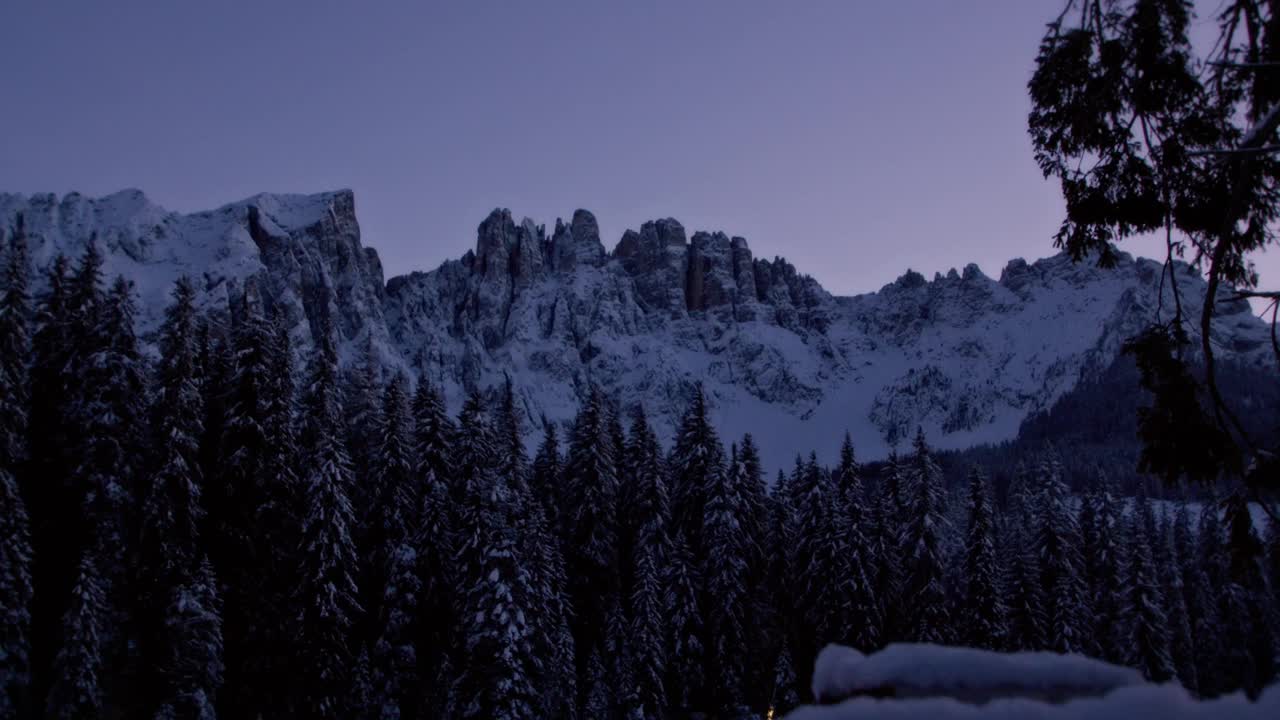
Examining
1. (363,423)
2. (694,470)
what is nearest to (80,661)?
(363,423)

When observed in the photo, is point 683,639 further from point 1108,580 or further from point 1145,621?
point 1108,580

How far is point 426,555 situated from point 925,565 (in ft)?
66.7

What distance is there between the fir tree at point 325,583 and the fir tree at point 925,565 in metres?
21.4

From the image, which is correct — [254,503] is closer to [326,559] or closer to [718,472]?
[326,559]

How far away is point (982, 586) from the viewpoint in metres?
33.5

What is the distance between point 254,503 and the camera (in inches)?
902

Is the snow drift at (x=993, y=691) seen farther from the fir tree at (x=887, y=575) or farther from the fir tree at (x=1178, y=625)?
the fir tree at (x=1178, y=625)

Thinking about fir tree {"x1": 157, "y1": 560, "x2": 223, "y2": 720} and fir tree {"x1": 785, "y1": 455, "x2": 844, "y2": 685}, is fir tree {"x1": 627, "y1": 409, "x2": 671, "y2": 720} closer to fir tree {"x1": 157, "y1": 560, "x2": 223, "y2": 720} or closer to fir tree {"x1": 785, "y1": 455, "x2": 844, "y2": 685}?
fir tree {"x1": 785, "y1": 455, "x2": 844, "y2": 685}

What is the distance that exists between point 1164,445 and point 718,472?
28.1 metres

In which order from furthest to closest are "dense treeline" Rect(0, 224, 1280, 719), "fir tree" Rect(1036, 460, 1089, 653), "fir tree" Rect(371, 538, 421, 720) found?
"fir tree" Rect(1036, 460, 1089, 653)
"fir tree" Rect(371, 538, 421, 720)
"dense treeline" Rect(0, 224, 1280, 719)

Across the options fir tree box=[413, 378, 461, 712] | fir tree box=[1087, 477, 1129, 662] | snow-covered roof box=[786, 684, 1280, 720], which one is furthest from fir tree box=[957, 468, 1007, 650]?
snow-covered roof box=[786, 684, 1280, 720]

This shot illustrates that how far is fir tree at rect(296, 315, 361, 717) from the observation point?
2334cm

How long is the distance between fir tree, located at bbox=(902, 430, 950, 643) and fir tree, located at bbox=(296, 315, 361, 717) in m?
21.4

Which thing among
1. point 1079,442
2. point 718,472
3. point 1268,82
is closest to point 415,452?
point 718,472
